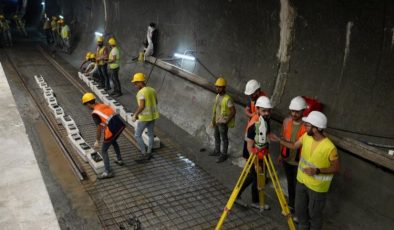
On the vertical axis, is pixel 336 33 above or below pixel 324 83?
above

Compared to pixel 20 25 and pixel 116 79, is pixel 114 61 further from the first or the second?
pixel 20 25

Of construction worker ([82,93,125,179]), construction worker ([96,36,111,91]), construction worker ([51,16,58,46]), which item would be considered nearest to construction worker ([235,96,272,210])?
construction worker ([82,93,125,179])

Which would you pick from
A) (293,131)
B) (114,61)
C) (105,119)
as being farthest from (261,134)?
Answer: (114,61)

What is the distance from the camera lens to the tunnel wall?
482 centimetres

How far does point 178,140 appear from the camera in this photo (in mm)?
8539

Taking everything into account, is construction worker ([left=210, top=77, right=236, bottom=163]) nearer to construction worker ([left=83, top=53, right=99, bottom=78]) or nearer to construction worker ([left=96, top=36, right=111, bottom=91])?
construction worker ([left=96, top=36, right=111, bottom=91])

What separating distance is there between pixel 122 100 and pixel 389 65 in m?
8.51

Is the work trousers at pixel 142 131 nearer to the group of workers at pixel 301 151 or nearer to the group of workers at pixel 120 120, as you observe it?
the group of workers at pixel 120 120

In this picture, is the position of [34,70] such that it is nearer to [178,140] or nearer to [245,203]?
[178,140]

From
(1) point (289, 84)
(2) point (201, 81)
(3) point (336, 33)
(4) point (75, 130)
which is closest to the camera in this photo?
(3) point (336, 33)

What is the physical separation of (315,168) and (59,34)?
1797 cm

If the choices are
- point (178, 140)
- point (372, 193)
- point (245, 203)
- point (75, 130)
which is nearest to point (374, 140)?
point (372, 193)

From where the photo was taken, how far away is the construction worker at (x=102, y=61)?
38.8 feet

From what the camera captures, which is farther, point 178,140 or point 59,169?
point 178,140
